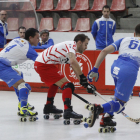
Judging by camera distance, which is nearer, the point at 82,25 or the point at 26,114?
the point at 26,114

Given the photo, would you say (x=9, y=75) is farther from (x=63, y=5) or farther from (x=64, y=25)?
(x=63, y=5)

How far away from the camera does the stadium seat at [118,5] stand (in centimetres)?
1117

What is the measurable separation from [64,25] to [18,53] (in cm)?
627

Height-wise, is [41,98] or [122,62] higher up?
[122,62]

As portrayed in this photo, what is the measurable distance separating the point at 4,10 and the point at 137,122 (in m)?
5.69

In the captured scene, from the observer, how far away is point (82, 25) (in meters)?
11.3

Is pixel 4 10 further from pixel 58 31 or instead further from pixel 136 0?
pixel 136 0

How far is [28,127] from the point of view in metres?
4.78

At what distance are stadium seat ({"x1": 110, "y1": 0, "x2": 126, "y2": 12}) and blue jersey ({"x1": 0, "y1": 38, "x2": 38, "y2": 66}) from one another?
6373 millimetres

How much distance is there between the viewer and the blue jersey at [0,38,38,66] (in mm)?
5309

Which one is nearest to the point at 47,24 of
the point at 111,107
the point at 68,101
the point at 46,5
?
the point at 46,5

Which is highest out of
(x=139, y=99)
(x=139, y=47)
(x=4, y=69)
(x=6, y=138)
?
(x=139, y=47)

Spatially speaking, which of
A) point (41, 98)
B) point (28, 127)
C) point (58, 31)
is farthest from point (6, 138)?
point (58, 31)

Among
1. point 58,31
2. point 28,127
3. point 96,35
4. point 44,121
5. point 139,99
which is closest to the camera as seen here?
point 28,127
